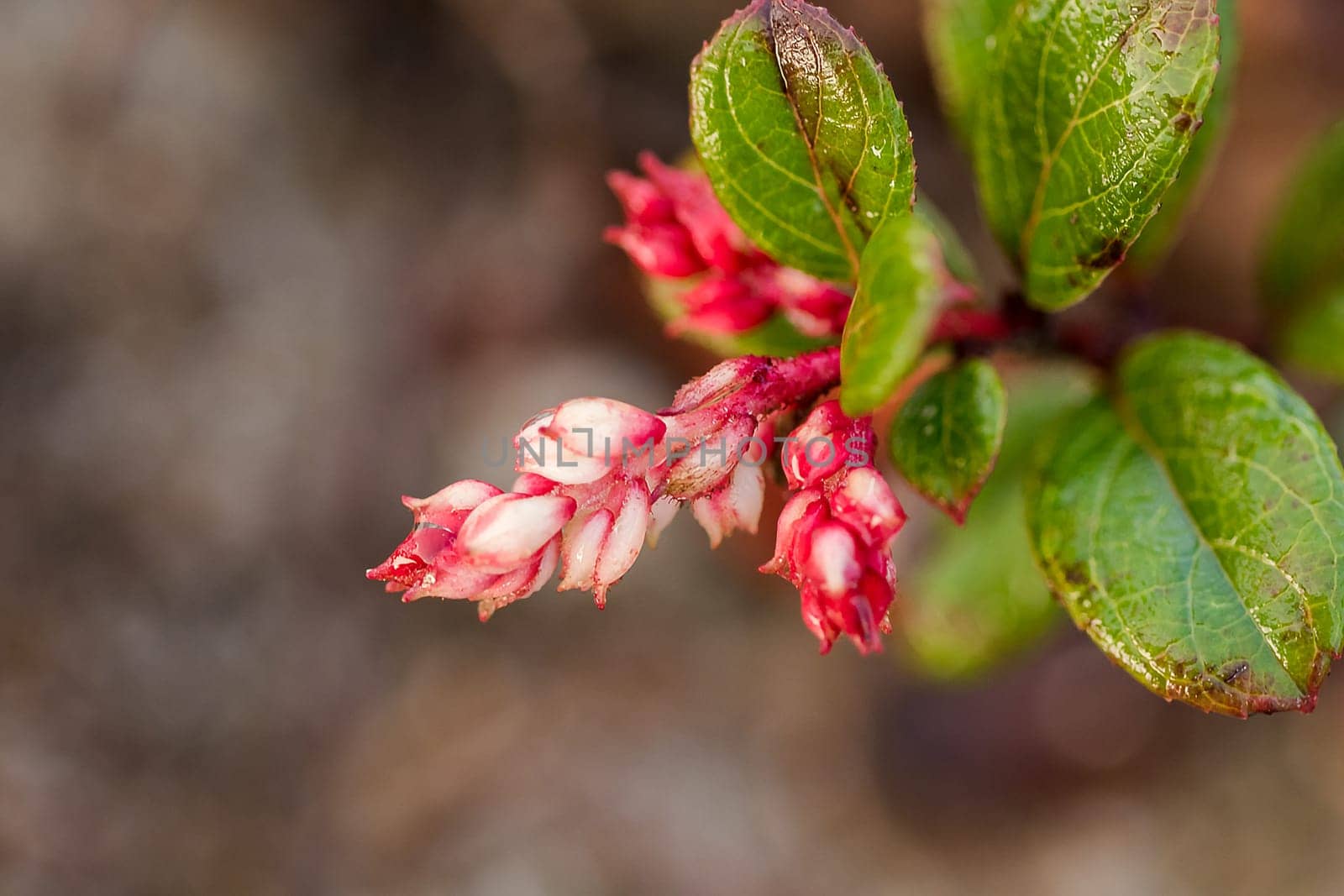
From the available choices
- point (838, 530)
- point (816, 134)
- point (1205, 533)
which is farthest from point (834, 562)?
point (1205, 533)

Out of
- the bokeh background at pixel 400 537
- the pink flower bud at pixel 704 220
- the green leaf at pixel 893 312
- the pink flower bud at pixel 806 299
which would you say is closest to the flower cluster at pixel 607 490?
the green leaf at pixel 893 312

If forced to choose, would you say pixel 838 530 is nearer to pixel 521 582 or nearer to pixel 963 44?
pixel 521 582

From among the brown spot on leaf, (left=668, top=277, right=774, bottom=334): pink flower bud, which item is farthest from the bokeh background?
the brown spot on leaf

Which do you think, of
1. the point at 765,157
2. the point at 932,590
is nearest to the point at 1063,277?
the point at 765,157

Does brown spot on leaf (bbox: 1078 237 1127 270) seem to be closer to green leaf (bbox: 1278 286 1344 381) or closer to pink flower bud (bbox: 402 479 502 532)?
pink flower bud (bbox: 402 479 502 532)

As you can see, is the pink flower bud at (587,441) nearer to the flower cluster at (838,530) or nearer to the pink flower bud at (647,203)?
the flower cluster at (838,530)

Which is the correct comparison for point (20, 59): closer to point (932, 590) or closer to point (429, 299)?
point (429, 299)
